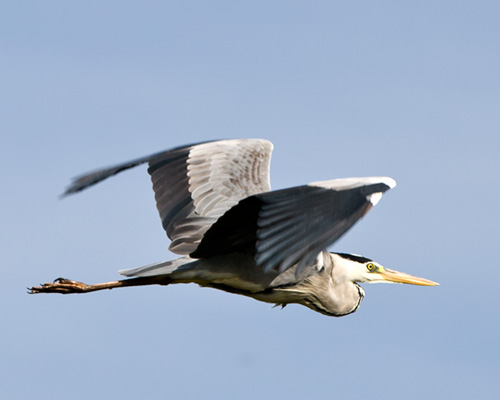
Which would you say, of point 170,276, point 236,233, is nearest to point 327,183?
point 236,233

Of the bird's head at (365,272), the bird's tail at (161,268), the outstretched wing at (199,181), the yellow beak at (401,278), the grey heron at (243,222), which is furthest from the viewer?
the yellow beak at (401,278)

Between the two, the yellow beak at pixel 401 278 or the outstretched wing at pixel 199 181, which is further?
the yellow beak at pixel 401 278

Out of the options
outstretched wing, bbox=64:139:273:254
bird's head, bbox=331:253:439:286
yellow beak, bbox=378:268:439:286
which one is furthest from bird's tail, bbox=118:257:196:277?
yellow beak, bbox=378:268:439:286

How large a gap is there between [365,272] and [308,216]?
2452 mm

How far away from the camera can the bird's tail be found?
681cm

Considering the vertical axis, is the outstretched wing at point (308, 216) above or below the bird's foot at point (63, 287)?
above

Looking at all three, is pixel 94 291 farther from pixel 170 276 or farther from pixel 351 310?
pixel 351 310

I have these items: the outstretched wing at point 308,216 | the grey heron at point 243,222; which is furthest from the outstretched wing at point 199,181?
the outstretched wing at point 308,216

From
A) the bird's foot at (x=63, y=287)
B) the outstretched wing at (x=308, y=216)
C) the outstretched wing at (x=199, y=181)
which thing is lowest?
the bird's foot at (x=63, y=287)

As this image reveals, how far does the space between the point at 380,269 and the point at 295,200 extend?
8.42 ft

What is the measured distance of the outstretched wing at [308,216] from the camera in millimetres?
5105

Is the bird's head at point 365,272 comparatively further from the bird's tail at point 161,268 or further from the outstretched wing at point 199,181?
the bird's tail at point 161,268

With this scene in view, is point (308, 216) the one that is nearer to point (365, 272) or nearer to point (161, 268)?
point (161, 268)

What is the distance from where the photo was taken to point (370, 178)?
5.83 metres
